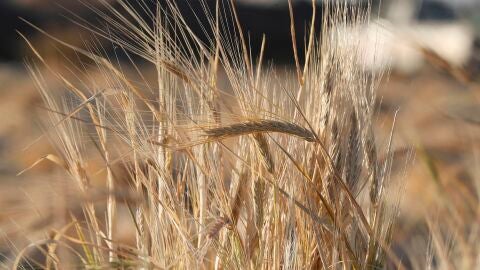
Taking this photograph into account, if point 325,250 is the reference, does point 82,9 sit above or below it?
below

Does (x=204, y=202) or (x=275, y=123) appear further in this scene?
(x=204, y=202)

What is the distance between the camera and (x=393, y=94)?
8.84m

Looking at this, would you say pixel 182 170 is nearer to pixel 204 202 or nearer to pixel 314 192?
pixel 204 202

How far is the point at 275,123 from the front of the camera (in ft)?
3.08

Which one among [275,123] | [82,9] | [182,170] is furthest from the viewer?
[82,9]

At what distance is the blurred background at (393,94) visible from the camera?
1014 millimetres

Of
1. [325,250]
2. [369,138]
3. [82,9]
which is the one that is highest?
[369,138]

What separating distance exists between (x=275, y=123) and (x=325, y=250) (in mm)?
243

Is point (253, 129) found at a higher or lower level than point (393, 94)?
higher

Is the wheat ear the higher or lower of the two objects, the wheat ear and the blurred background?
the higher

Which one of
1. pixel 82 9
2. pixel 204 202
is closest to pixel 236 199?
pixel 204 202

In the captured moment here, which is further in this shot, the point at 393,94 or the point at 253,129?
the point at 393,94

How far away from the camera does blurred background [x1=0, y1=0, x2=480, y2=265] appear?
1.01 m

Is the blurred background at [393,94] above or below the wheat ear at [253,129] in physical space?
below
